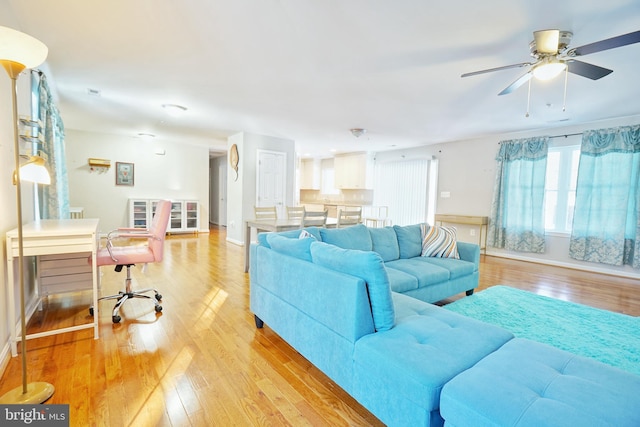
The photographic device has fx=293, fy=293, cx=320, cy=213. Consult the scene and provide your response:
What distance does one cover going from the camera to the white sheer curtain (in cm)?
725

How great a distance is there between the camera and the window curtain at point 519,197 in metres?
5.27

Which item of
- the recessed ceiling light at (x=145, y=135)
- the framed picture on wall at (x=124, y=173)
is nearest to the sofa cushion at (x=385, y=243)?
the recessed ceiling light at (x=145, y=135)

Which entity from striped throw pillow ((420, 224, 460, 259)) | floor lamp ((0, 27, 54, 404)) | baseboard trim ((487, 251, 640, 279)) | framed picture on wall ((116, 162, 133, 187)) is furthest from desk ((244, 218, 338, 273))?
framed picture on wall ((116, 162, 133, 187))

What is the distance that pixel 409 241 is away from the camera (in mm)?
3434

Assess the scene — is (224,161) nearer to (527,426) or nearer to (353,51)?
(353,51)

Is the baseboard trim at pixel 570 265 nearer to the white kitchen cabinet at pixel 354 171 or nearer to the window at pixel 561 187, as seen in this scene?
the window at pixel 561 187

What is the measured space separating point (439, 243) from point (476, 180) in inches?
142

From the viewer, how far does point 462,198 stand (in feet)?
21.5

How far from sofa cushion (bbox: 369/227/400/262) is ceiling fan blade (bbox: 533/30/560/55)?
203 cm

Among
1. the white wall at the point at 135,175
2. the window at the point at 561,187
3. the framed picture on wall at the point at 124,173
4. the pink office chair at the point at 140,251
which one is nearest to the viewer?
the pink office chair at the point at 140,251

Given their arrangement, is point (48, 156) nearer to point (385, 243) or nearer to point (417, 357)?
point (385, 243)

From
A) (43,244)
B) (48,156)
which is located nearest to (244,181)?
(48,156)

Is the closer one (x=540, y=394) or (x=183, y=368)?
(x=540, y=394)

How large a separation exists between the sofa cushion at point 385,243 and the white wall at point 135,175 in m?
6.06
